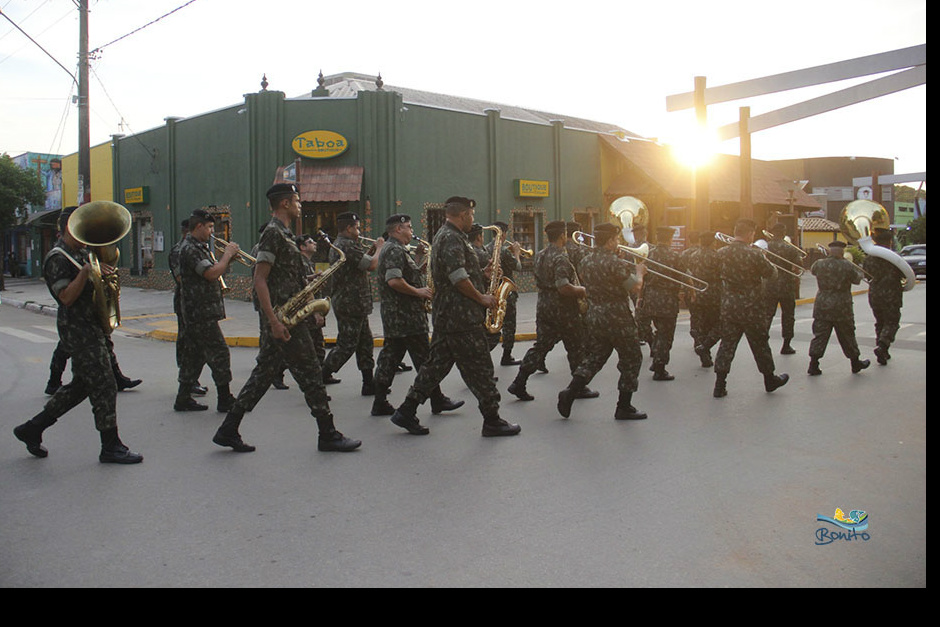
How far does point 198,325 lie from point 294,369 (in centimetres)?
205

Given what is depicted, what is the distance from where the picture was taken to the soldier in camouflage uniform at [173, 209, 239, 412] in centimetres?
702

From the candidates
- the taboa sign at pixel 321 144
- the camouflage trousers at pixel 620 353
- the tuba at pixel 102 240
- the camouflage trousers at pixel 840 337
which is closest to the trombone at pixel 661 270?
the camouflage trousers at pixel 840 337

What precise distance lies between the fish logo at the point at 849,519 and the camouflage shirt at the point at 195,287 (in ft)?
17.5

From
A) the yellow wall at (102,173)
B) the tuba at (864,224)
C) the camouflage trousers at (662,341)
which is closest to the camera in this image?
the camouflage trousers at (662,341)

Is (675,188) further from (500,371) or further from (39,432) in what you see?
(39,432)

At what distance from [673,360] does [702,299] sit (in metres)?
0.94

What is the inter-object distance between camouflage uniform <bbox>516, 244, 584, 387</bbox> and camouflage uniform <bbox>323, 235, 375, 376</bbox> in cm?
166

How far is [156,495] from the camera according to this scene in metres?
4.56

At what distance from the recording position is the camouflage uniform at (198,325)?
704cm

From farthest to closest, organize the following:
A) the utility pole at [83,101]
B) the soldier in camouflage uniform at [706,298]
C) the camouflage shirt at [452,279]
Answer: the utility pole at [83,101] < the soldier in camouflage uniform at [706,298] < the camouflage shirt at [452,279]

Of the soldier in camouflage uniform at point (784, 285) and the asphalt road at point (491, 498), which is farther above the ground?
the soldier in camouflage uniform at point (784, 285)

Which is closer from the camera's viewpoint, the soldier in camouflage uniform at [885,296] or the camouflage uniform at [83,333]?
the camouflage uniform at [83,333]

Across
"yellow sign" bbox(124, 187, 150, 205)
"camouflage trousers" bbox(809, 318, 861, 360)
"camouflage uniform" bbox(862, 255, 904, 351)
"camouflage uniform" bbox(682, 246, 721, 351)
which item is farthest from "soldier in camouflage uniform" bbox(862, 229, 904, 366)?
"yellow sign" bbox(124, 187, 150, 205)

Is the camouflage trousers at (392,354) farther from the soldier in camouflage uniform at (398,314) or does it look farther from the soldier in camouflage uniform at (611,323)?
the soldier in camouflage uniform at (611,323)
